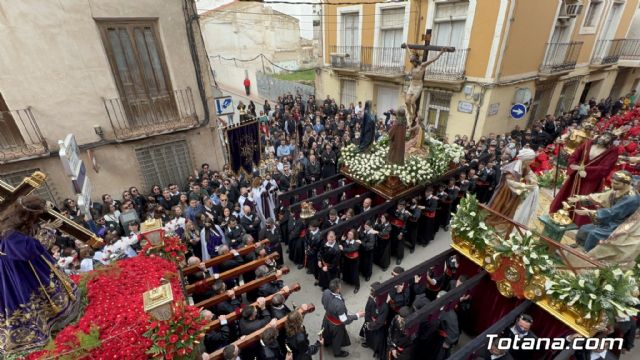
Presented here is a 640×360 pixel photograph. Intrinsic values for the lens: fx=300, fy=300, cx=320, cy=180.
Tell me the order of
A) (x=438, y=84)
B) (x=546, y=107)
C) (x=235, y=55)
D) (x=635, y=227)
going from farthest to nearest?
(x=235, y=55) → (x=546, y=107) → (x=438, y=84) → (x=635, y=227)

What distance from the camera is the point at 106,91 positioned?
902cm

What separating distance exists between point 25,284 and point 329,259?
5.08 meters

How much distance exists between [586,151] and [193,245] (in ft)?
29.3

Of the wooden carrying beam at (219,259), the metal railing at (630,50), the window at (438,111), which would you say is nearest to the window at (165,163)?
the wooden carrying beam at (219,259)

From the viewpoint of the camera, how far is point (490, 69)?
12.8 metres

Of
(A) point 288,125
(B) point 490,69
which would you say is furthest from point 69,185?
(B) point 490,69

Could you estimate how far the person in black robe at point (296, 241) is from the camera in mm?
8031

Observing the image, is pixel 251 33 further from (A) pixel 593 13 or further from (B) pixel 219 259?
(B) pixel 219 259

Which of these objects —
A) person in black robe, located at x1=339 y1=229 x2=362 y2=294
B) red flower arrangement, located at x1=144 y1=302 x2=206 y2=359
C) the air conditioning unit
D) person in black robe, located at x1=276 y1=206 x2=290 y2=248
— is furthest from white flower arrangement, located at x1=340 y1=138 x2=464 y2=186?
the air conditioning unit

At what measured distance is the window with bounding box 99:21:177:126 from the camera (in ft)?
29.2

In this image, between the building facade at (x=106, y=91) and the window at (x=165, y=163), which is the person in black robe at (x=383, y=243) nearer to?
the building facade at (x=106, y=91)

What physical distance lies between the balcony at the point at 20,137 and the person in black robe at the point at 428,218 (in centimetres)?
1092

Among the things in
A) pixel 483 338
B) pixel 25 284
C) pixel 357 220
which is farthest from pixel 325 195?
pixel 25 284

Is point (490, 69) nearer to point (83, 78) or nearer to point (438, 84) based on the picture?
point (438, 84)
